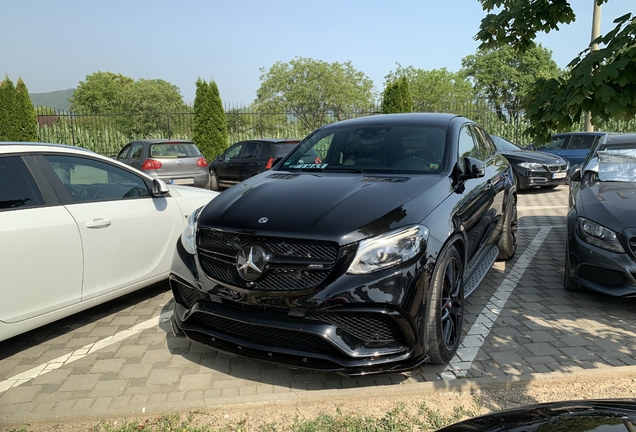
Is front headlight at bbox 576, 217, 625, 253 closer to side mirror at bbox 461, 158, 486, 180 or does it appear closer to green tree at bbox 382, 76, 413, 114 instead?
side mirror at bbox 461, 158, 486, 180

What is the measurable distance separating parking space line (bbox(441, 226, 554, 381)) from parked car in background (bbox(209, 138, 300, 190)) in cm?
748

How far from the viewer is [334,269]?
2852mm

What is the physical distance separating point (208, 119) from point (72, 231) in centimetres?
1763

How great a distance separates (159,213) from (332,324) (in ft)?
8.51

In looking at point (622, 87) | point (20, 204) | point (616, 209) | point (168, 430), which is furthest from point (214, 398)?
point (616, 209)

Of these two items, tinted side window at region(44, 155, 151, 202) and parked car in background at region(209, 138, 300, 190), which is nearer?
tinted side window at region(44, 155, 151, 202)

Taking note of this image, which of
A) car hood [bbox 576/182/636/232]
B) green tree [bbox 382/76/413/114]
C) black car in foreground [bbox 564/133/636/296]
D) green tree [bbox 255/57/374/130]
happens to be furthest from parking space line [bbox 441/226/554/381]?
green tree [bbox 255/57/374/130]

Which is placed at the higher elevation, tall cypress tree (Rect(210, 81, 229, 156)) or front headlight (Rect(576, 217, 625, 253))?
tall cypress tree (Rect(210, 81, 229, 156))

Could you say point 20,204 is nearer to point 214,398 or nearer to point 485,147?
point 214,398

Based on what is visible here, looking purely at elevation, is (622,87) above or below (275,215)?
above

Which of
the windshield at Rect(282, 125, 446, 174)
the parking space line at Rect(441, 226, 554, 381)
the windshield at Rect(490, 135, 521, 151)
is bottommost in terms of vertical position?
the parking space line at Rect(441, 226, 554, 381)

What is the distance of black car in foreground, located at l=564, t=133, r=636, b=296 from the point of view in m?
4.23

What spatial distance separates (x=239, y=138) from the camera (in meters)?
22.3

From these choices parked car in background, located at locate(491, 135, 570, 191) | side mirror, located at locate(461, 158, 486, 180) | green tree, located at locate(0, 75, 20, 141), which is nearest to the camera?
side mirror, located at locate(461, 158, 486, 180)
